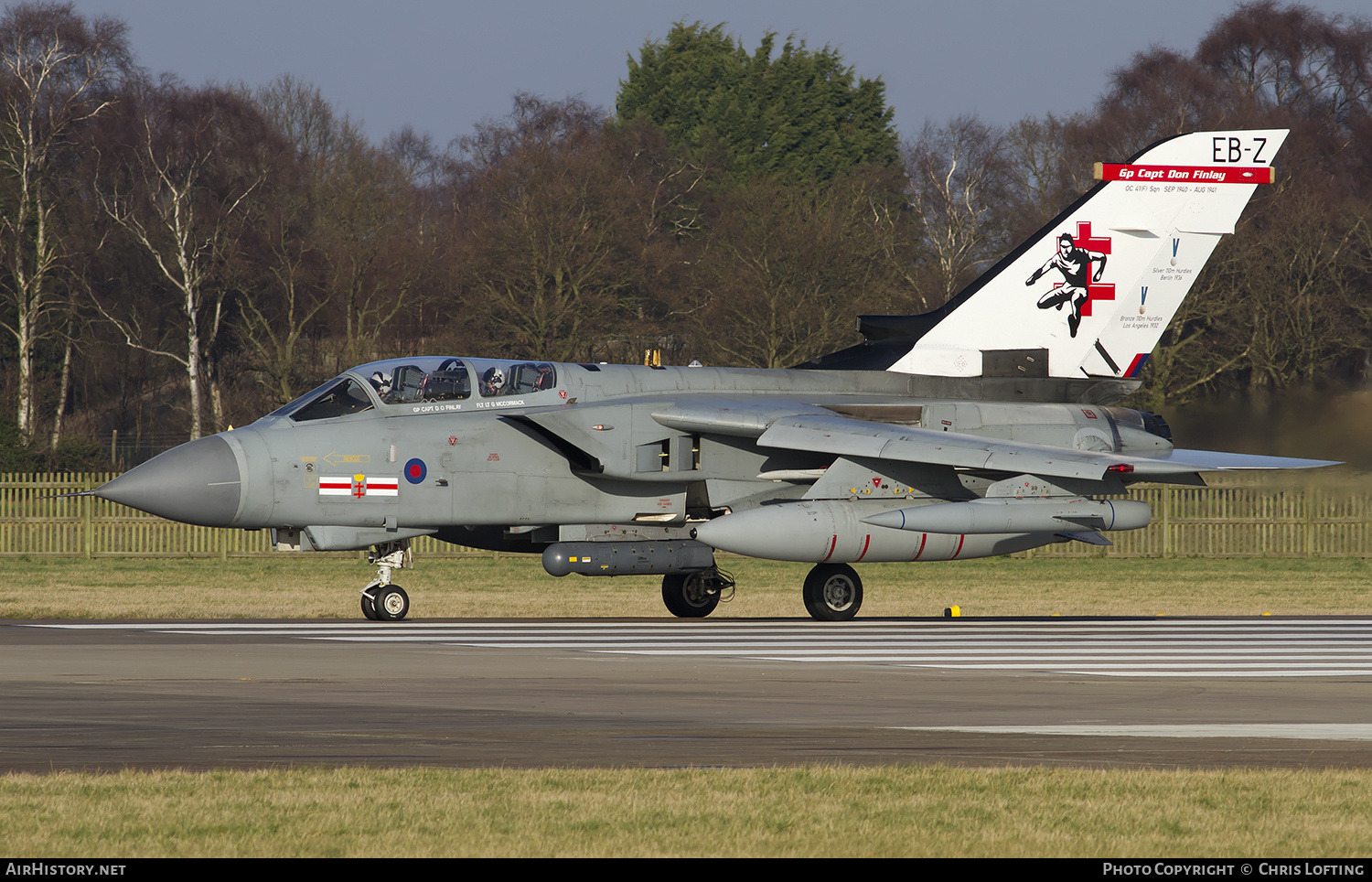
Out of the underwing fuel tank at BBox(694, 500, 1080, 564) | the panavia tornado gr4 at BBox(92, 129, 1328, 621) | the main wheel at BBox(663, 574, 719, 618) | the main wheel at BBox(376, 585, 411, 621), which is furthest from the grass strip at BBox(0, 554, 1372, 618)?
the underwing fuel tank at BBox(694, 500, 1080, 564)

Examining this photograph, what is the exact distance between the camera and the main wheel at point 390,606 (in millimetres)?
17406

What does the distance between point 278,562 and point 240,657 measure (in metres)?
16.8

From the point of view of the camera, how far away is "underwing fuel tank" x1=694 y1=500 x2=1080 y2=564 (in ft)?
55.7

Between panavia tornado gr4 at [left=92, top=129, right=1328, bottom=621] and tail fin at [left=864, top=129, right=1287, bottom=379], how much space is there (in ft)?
0.08

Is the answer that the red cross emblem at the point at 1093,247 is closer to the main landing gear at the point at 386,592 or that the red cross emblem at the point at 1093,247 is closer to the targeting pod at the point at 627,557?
the targeting pod at the point at 627,557

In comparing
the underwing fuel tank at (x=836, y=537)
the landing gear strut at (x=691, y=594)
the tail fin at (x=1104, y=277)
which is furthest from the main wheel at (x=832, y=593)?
the tail fin at (x=1104, y=277)

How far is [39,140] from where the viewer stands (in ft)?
146

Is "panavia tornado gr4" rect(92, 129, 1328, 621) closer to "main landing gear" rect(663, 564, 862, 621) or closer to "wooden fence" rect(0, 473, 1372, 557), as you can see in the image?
"main landing gear" rect(663, 564, 862, 621)

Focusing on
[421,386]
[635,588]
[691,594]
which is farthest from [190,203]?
[691,594]

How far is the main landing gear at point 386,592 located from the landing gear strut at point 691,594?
3.30m

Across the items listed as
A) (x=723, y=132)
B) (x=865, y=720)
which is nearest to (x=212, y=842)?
(x=865, y=720)

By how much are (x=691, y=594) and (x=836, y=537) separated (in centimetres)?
252

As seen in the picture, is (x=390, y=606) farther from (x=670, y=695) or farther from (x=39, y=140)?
(x=39, y=140)

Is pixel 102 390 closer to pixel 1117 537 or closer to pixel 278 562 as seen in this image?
pixel 278 562
